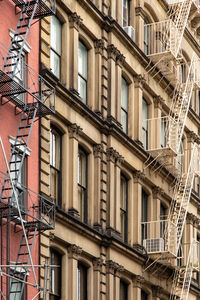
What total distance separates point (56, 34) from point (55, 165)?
4493 mm

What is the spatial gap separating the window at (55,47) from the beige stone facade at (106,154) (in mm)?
100

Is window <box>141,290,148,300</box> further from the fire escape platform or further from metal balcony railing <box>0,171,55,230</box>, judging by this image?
the fire escape platform

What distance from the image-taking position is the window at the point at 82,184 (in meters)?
35.9

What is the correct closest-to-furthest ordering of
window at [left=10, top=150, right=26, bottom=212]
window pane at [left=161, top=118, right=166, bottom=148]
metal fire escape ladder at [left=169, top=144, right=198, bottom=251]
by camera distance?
window at [left=10, top=150, right=26, bottom=212] → metal fire escape ladder at [left=169, top=144, right=198, bottom=251] → window pane at [left=161, top=118, right=166, bottom=148]

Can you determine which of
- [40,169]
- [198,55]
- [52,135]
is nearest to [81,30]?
[52,135]

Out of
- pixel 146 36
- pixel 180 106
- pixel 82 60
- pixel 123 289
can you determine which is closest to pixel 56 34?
pixel 82 60

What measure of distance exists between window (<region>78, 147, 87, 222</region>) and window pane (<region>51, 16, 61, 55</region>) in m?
3.58

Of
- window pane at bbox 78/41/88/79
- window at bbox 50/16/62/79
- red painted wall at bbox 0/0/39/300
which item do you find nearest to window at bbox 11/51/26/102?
red painted wall at bbox 0/0/39/300

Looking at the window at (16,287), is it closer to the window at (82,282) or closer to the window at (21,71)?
the window at (21,71)

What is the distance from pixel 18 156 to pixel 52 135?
4.13m

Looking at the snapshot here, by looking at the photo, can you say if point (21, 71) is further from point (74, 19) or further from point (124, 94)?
point (124, 94)

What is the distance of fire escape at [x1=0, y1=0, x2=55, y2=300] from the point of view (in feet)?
93.1

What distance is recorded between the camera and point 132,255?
127ft

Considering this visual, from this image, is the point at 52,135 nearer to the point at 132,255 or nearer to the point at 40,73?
the point at 40,73
